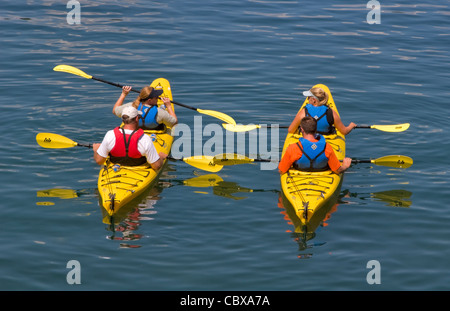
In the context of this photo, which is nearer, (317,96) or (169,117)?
(317,96)

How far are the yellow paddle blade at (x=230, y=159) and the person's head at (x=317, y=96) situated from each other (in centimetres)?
153

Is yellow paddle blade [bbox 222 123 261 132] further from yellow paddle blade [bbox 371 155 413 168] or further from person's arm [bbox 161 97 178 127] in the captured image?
yellow paddle blade [bbox 371 155 413 168]

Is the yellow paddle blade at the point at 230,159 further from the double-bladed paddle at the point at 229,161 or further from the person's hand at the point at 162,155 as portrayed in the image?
the person's hand at the point at 162,155

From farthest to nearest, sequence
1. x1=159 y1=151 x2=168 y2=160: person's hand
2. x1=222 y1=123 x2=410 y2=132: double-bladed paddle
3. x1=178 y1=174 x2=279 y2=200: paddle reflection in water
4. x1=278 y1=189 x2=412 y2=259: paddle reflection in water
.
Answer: x1=222 y1=123 x2=410 y2=132: double-bladed paddle, x1=159 y1=151 x2=168 y2=160: person's hand, x1=178 y1=174 x2=279 y2=200: paddle reflection in water, x1=278 y1=189 x2=412 y2=259: paddle reflection in water

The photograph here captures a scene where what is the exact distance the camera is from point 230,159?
41.1ft

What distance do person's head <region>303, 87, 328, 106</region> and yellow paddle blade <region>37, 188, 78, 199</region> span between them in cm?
445

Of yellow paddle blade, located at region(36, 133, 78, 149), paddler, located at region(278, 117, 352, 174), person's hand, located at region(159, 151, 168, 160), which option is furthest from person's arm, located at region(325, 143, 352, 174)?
yellow paddle blade, located at region(36, 133, 78, 149)

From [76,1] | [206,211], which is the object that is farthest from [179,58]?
[206,211]

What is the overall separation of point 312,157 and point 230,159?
172cm

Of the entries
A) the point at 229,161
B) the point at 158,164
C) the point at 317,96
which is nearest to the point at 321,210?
the point at 229,161

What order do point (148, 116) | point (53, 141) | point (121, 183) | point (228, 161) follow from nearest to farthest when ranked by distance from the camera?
point (121, 183)
point (228, 161)
point (53, 141)
point (148, 116)

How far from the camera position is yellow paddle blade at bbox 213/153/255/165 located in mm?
12477

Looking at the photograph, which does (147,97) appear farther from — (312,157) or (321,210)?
(321,210)

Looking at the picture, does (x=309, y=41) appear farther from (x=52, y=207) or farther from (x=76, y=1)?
(x=52, y=207)
